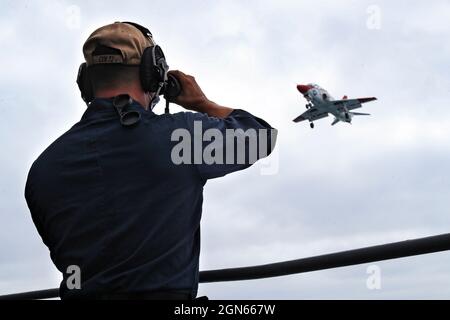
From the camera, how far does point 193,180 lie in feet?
8.27

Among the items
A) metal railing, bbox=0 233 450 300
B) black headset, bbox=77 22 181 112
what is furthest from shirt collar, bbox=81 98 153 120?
metal railing, bbox=0 233 450 300

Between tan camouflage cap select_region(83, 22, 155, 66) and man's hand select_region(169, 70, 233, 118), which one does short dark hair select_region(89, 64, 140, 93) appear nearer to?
tan camouflage cap select_region(83, 22, 155, 66)

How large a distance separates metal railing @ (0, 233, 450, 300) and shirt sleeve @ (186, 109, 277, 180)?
1.57ft

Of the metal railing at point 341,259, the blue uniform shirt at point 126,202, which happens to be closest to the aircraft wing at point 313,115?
the metal railing at point 341,259

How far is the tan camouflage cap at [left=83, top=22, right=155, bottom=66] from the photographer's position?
2680mm

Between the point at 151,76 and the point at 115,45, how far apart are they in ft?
0.69

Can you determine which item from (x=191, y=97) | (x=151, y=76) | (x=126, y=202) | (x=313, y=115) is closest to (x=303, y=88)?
(x=313, y=115)

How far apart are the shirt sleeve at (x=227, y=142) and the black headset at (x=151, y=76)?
10.5 inches

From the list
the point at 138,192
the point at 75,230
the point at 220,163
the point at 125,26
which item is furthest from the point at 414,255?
the point at 125,26

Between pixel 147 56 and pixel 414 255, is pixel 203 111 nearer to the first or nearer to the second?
pixel 147 56

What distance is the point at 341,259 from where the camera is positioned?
2.31 metres

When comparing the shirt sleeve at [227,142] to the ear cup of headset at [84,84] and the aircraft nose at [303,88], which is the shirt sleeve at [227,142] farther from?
the aircraft nose at [303,88]

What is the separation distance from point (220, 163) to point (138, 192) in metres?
0.37

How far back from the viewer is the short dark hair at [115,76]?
2.69m
